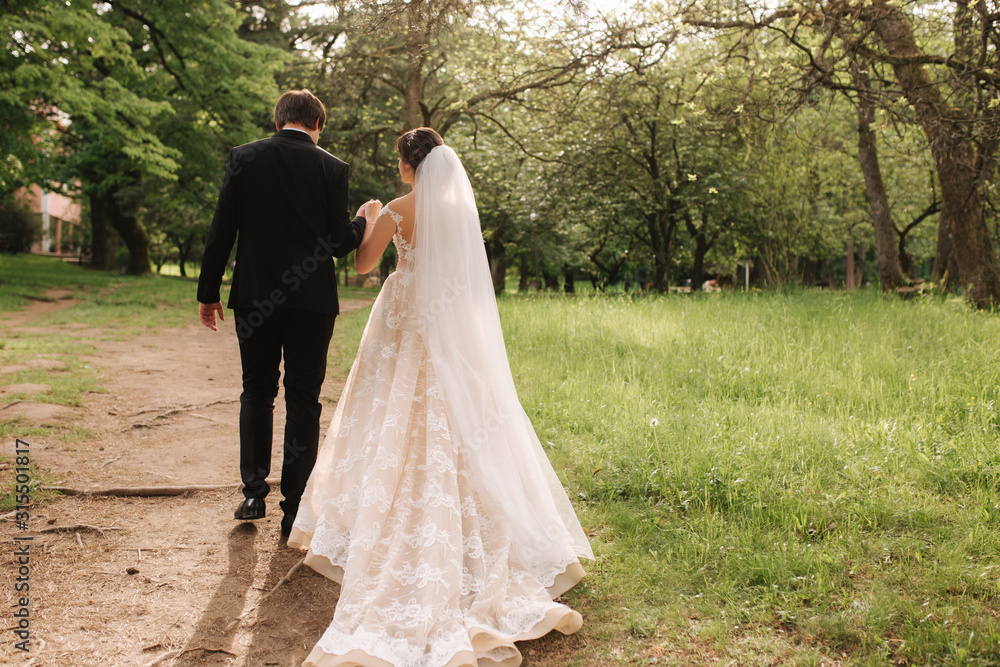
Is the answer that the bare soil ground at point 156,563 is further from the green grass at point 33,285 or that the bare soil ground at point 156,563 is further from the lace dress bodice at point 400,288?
the green grass at point 33,285

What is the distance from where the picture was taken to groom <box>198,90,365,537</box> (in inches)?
134

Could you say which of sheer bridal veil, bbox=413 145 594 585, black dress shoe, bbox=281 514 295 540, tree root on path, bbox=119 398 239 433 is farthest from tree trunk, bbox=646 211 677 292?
black dress shoe, bbox=281 514 295 540

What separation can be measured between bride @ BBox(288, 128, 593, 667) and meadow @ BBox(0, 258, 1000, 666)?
0.37 metres

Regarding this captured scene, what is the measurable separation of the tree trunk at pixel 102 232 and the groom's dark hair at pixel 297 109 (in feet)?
79.9

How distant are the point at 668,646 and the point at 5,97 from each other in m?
16.0

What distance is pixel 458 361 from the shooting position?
3.33 m

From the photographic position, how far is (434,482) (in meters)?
3.01

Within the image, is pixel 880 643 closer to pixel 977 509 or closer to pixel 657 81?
pixel 977 509

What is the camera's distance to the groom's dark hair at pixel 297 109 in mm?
3516

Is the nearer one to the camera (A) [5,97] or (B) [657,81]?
(A) [5,97]

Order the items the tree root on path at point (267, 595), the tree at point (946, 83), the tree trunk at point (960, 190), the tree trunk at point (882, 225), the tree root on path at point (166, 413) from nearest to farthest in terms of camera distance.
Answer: the tree root on path at point (267, 595)
the tree root on path at point (166, 413)
the tree at point (946, 83)
the tree trunk at point (960, 190)
the tree trunk at point (882, 225)

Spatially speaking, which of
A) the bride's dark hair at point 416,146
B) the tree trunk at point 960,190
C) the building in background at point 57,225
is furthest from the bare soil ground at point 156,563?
the building in background at point 57,225

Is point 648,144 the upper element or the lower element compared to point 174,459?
upper

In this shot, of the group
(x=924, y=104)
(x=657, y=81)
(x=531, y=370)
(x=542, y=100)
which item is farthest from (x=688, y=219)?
(x=531, y=370)
